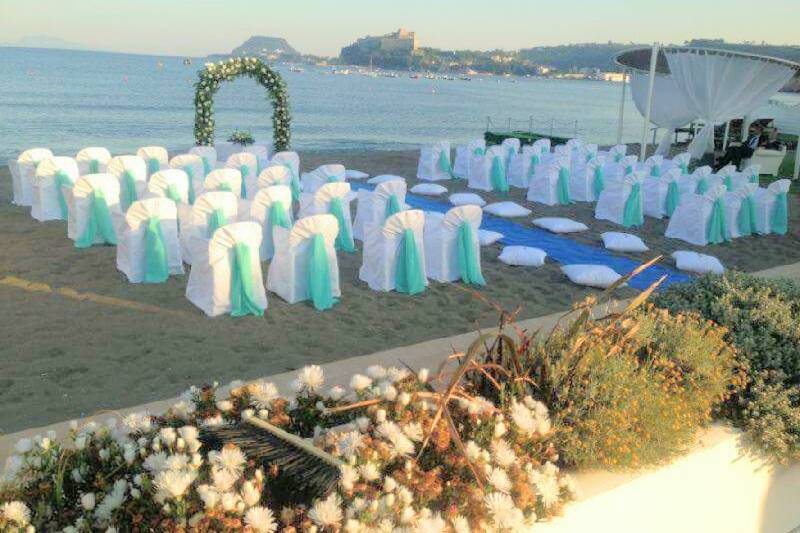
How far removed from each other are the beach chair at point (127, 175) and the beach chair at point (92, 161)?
3.13 feet

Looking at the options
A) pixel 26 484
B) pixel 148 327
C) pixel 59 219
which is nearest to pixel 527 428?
pixel 26 484

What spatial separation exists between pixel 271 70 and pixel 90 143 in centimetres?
2322

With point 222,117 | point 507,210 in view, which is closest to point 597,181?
point 507,210

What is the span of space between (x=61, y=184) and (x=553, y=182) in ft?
28.3

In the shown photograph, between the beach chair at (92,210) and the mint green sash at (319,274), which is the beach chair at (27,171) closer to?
the beach chair at (92,210)

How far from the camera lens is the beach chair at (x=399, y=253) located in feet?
24.5

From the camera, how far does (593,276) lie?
8.18m

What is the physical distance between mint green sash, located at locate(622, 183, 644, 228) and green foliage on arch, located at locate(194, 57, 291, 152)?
802 centimetres

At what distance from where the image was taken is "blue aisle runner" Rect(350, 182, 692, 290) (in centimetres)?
881

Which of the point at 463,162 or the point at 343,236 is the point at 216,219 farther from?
the point at 463,162

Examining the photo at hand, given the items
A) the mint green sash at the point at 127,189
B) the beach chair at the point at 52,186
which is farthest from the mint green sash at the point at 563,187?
the beach chair at the point at 52,186

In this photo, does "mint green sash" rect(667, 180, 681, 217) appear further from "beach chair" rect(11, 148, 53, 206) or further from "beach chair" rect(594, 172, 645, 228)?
"beach chair" rect(11, 148, 53, 206)

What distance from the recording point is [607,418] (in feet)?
8.81

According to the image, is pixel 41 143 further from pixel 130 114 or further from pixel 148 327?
pixel 148 327
